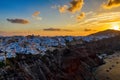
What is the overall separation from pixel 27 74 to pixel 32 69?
3.10m

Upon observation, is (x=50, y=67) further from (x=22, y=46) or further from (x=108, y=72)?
(x=22, y=46)

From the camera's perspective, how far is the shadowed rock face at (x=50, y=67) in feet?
156

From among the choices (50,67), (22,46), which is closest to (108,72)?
(50,67)

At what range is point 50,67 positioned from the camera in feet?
180

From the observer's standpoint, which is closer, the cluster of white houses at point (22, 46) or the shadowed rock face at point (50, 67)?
the shadowed rock face at point (50, 67)

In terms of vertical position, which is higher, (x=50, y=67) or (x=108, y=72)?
(x=50, y=67)

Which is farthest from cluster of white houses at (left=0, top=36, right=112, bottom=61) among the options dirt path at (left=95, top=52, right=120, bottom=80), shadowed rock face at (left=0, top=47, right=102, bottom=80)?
dirt path at (left=95, top=52, right=120, bottom=80)

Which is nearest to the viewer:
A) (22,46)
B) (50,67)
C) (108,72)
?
(50,67)

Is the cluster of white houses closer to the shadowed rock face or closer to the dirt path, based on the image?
the shadowed rock face

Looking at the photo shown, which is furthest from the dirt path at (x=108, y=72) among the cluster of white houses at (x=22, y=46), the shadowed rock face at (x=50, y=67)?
the cluster of white houses at (x=22, y=46)

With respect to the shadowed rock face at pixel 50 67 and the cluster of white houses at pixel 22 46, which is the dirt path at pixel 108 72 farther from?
the cluster of white houses at pixel 22 46

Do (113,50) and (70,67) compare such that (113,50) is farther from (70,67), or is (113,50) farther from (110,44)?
(70,67)

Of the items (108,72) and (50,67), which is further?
(108,72)

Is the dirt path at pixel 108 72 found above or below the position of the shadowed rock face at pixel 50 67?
below
